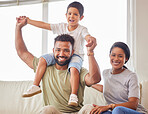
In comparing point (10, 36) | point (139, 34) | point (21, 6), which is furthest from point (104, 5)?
point (10, 36)

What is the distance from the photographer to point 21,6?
3.23 meters

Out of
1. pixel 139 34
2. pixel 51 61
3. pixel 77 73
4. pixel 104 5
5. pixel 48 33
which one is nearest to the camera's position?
pixel 77 73

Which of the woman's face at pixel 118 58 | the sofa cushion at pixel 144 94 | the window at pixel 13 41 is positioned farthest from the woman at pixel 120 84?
the window at pixel 13 41

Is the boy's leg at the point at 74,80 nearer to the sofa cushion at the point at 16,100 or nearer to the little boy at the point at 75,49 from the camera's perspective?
the little boy at the point at 75,49

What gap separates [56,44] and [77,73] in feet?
1.02

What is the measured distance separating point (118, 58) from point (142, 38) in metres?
0.86

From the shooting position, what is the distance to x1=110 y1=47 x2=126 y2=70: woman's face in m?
1.90

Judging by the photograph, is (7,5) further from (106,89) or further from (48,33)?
(106,89)

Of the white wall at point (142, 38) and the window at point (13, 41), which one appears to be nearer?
the white wall at point (142, 38)

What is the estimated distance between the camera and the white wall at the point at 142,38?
8.54 ft

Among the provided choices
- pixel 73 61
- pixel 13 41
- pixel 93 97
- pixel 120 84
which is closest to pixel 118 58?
pixel 120 84

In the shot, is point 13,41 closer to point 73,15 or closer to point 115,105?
point 73,15

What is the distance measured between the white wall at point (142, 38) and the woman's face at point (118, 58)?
0.77 m

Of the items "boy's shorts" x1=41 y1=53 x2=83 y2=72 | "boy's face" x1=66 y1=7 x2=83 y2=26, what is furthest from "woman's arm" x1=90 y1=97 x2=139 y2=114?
"boy's face" x1=66 y1=7 x2=83 y2=26
